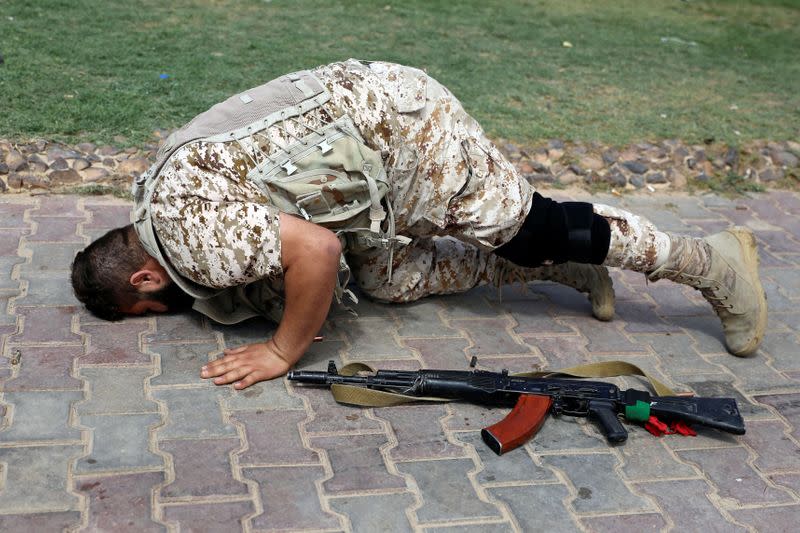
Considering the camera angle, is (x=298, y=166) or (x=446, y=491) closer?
(x=446, y=491)

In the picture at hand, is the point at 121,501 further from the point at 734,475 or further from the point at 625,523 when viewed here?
the point at 734,475

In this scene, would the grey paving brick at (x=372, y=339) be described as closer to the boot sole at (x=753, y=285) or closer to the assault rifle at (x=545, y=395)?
the assault rifle at (x=545, y=395)

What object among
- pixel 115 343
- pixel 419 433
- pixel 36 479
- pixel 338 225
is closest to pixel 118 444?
pixel 36 479

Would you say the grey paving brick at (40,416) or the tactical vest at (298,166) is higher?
the tactical vest at (298,166)

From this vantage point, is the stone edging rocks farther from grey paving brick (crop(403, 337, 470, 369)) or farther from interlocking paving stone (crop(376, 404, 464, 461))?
interlocking paving stone (crop(376, 404, 464, 461))

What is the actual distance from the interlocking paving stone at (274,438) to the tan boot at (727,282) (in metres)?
1.69

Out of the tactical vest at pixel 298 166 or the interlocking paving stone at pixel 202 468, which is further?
the tactical vest at pixel 298 166

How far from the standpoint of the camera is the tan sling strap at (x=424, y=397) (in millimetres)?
3289

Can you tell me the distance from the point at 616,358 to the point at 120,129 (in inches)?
128

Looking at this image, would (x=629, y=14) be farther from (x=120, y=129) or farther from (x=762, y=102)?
(x=120, y=129)

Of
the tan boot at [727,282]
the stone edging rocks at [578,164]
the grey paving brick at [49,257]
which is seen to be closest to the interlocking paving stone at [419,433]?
the tan boot at [727,282]

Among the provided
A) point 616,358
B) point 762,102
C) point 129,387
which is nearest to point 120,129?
point 129,387

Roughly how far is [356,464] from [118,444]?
782 millimetres

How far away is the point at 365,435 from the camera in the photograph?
3.16 meters
